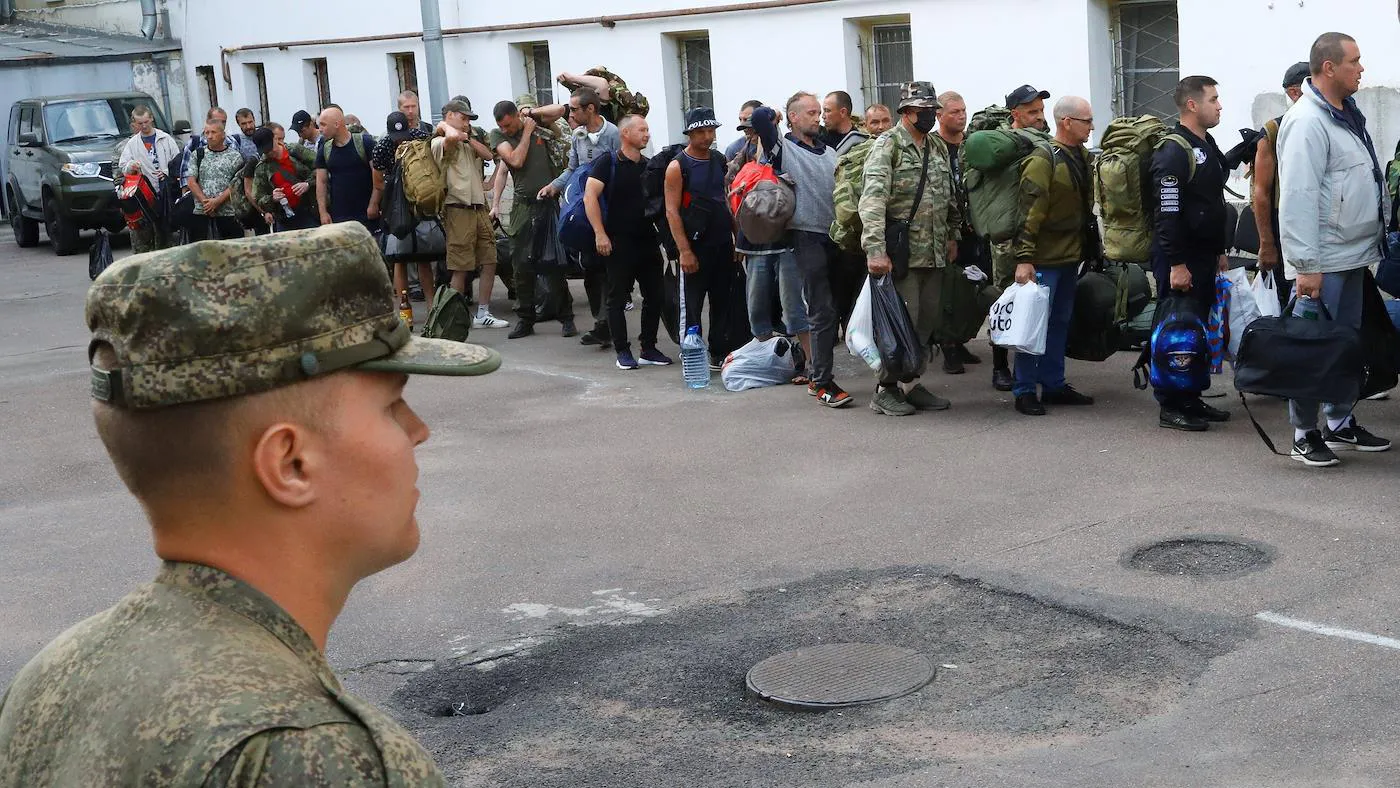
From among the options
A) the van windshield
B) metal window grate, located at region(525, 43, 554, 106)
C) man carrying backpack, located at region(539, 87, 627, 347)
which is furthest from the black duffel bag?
the van windshield

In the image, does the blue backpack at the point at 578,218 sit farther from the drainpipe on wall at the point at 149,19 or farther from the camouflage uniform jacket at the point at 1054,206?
the drainpipe on wall at the point at 149,19

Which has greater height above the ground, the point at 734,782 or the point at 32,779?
the point at 32,779

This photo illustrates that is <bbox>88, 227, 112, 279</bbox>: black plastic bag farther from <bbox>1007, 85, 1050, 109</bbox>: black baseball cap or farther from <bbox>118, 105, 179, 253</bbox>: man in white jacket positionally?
<bbox>1007, 85, 1050, 109</bbox>: black baseball cap

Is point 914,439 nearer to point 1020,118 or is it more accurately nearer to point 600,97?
point 1020,118

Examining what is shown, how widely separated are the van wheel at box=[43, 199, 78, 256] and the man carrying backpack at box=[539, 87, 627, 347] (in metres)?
11.7

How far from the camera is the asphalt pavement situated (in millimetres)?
4988

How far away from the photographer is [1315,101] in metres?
7.69

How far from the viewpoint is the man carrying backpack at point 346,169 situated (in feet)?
46.2

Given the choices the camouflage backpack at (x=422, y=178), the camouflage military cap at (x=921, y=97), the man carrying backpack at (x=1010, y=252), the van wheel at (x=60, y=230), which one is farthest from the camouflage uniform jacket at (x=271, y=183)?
the van wheel at (x=60, y=230)

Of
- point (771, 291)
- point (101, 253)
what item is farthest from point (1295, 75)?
point (101, 253)

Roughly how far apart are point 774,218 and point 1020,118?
160 cm

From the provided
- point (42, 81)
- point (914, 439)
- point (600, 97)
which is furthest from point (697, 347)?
point (42, 81)

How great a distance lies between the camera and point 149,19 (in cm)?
2911

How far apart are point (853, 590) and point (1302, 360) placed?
2584 millimetres
